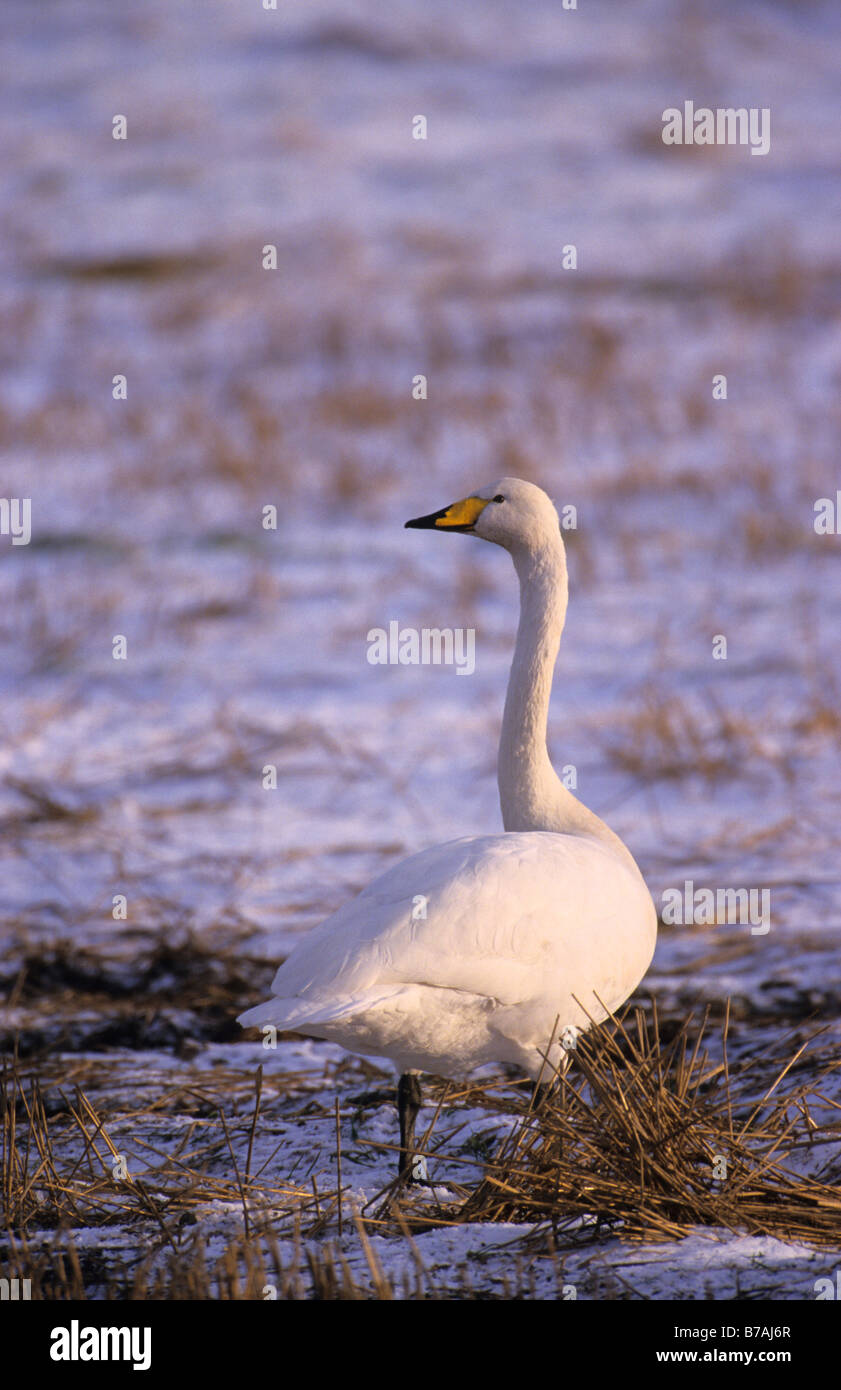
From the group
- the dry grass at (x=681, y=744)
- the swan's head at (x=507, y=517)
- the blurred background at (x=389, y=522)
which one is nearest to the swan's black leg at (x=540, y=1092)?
the blurred background at (x=389, y=522)

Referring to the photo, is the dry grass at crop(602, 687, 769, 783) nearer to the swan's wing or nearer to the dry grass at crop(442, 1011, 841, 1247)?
the swan's wing

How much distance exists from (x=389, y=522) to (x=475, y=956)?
8.03 meters

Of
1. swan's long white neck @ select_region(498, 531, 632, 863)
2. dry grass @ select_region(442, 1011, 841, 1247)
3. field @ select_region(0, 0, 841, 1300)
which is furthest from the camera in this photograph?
swan's long white neck @ select_region(498, 531, 632, 863)

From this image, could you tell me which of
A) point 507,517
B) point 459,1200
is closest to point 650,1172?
point 459,1200

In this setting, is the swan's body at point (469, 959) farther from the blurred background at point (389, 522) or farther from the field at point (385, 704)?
the blurred background at point (389, 522)

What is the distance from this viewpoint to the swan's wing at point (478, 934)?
3004 millimetres

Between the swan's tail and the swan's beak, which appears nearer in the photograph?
the swan's tail

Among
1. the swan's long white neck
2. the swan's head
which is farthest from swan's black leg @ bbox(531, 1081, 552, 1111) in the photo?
the swan's head

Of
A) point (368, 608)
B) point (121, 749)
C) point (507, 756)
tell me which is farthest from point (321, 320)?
point (507, 756)

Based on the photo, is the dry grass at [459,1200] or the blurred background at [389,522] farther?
the blurred background at [389,522]

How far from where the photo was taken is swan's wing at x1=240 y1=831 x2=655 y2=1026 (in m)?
3.00

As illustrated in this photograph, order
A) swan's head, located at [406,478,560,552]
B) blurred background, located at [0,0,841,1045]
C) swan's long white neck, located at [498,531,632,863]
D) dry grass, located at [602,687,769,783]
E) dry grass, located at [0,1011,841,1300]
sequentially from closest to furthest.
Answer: dry grass, located at [0,1011,841,1300], swan's long white neck, located at [498,531,632,863], swan's head, located at [406,478,560,552], blurred background, located at [0,0,841,1045], dry grass, located at [602,687,769,783]

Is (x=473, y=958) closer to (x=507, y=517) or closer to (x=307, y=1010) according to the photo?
(x=307, y=1010)
